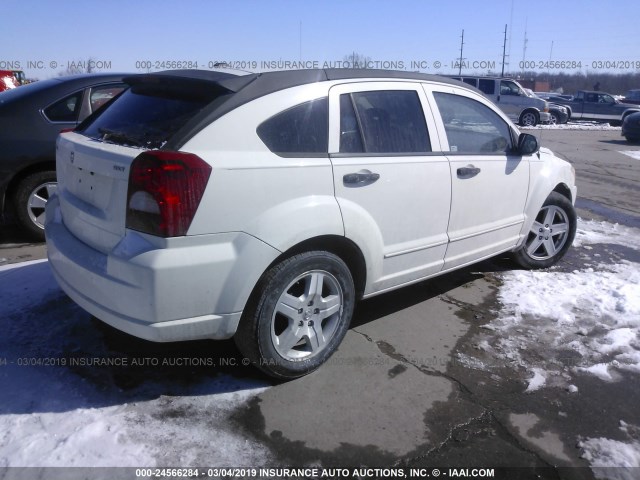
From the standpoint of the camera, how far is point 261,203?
275cm

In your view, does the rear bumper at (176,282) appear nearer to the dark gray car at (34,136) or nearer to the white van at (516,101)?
the dark gray car at (34,136)

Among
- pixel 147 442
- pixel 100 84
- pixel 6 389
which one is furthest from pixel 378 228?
pixel 100 84

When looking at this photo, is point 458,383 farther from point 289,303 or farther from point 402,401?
point 289,303

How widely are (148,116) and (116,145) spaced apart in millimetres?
279

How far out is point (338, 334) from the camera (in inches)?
131

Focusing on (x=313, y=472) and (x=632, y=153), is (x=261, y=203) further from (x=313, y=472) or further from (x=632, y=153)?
(x=632, y=153)

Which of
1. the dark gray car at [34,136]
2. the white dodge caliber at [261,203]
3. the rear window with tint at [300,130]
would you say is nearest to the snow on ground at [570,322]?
the white dodge caliber at [261,203]

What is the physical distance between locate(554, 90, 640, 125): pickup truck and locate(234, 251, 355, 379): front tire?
2998 cm

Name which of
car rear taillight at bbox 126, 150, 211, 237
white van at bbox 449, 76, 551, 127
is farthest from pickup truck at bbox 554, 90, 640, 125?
car rear taillight at bbox 126, 150, 211, 237

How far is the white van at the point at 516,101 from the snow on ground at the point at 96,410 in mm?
22548

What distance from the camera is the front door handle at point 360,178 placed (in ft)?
10.3

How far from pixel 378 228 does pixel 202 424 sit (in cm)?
152

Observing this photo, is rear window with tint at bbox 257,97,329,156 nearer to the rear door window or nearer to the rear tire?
the rear door window

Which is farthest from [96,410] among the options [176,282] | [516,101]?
[516,101]
